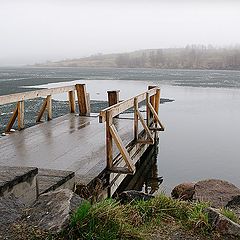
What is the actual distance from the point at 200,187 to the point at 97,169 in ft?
6.38

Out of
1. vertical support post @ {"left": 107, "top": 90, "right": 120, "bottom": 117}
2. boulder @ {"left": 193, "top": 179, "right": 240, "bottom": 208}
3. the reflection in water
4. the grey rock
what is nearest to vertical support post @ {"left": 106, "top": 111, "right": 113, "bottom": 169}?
boulder @ {"left": 193, "top": 179, "right": 240, "bottom": 208}

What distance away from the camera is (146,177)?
10.3 m

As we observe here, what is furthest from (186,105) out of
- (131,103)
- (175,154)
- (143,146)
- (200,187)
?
(200,187)

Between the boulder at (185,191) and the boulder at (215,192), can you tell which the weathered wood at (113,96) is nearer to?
the boulder at (185,191)

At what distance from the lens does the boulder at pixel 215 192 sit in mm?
6494

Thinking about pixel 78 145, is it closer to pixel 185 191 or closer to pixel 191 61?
pixel 185 191

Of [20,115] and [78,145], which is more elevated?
[20,115]

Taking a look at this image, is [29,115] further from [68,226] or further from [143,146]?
[68,226]

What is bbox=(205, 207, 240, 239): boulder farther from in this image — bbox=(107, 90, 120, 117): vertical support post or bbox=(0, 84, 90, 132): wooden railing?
bbox=(107, 90, 120, 117): vertical support post

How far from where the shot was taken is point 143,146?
1030 cm

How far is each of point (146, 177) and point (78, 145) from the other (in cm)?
274

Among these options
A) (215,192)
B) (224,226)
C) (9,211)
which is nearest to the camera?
(9,211)

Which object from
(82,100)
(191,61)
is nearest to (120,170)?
(82,100)

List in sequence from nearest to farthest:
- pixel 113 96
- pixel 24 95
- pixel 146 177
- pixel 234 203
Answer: pixel 234 203
pixel 24 95
pixel 146 177
pixel 113 96
